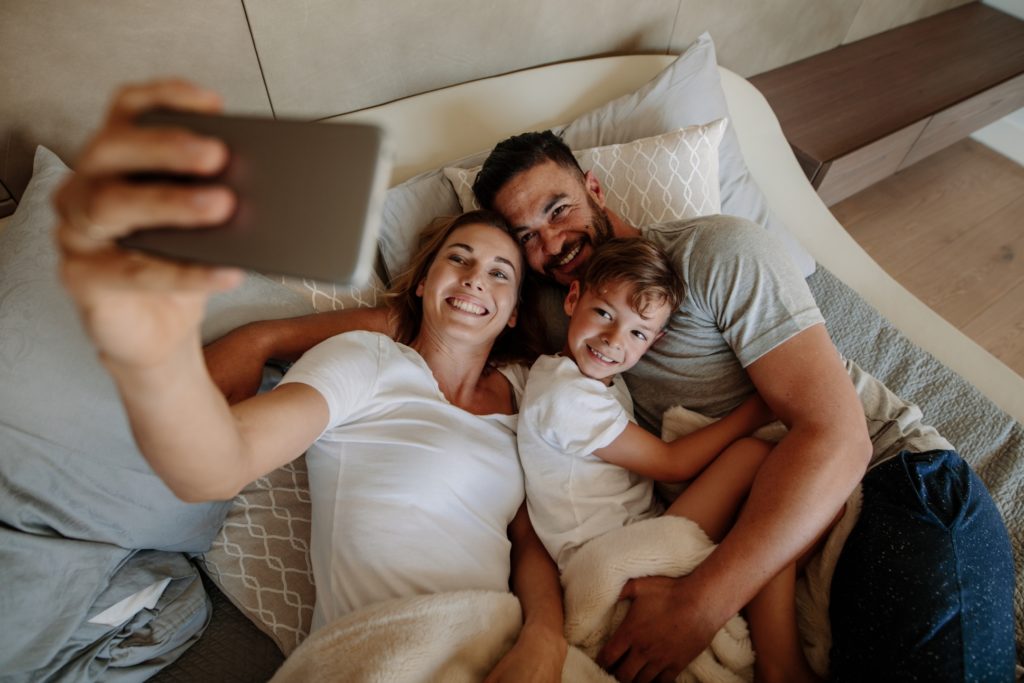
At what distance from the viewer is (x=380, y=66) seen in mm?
1426

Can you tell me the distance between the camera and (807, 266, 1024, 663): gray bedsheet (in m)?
1.12

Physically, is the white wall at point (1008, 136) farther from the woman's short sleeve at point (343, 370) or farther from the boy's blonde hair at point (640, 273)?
the woman's short sleeve at point (343, 370)

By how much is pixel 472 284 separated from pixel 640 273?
325mm

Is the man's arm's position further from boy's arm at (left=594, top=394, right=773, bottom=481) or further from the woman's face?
the woman's face

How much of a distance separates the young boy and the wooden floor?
1.91m

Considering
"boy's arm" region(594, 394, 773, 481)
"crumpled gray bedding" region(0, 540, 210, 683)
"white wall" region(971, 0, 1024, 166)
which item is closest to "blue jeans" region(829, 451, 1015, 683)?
"boy's arm" region(594, 394, 773, 481)

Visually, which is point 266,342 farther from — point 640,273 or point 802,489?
point 802,489

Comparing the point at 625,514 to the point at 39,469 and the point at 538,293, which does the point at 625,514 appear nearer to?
the point at 538,293

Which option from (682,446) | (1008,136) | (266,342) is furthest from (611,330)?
(1008,136)

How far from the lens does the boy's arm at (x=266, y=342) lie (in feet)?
3.14

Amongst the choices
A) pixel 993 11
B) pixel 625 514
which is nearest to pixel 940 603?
pixel 625 514

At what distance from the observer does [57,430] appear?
0.83 m

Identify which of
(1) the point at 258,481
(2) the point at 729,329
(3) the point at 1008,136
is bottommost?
(3) the point at 1008,136

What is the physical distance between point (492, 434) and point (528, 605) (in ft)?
1.02
